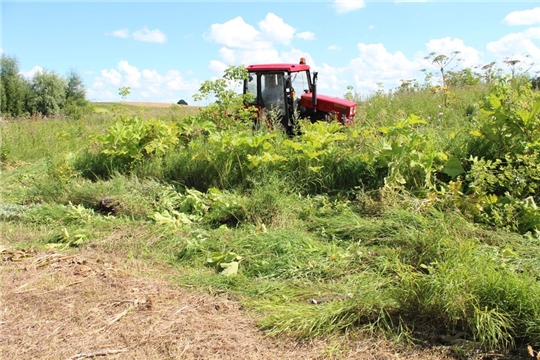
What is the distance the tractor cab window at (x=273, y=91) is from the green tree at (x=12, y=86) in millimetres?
28267

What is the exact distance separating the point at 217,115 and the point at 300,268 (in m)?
4.20

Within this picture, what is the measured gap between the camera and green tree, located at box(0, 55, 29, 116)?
32125 mm

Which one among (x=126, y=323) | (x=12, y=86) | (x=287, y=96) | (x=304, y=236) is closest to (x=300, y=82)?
(x=287, y=96)

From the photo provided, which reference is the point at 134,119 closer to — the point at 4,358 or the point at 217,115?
the point at 217,115

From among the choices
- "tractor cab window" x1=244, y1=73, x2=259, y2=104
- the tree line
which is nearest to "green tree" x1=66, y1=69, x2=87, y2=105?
the tree line

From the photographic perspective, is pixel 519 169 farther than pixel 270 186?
No

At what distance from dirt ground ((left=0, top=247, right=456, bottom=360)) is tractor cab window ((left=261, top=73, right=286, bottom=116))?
20.3ft

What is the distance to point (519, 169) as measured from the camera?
458cm

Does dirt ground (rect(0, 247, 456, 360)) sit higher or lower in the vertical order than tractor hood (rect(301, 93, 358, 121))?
lower

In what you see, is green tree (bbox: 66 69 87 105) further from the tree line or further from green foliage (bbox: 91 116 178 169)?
green foliage (bbox: 91 116 178 169)

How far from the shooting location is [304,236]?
171 inches

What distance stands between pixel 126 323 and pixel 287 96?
7.10 meters

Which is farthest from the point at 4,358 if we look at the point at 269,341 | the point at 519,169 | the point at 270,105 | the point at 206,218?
the point at 270,105

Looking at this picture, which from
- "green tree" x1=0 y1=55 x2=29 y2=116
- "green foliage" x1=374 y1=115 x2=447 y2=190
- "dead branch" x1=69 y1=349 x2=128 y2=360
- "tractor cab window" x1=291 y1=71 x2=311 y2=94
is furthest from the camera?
"green tree" x1=0 y1=55 x2=29 y2=116
